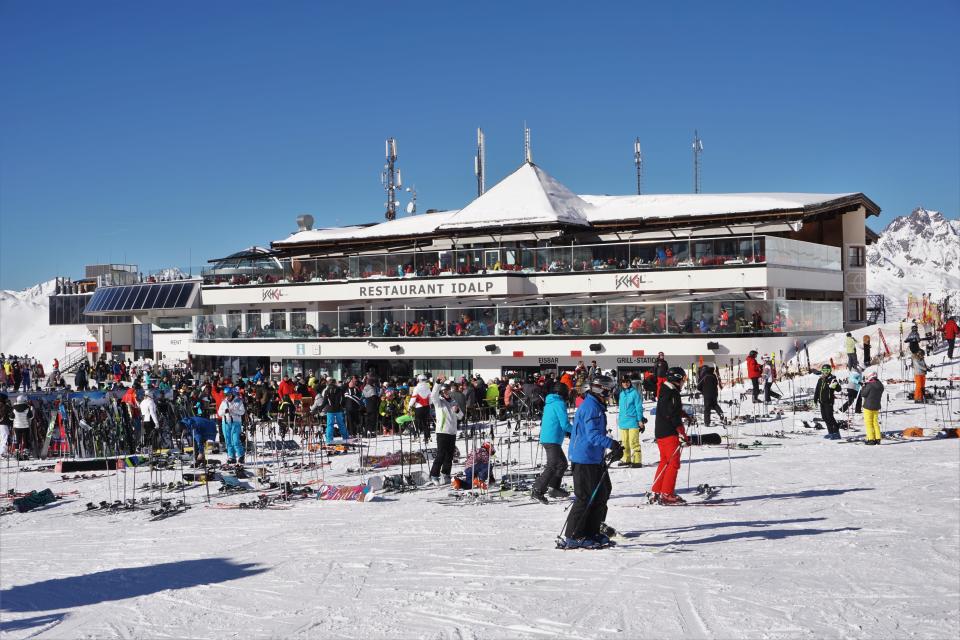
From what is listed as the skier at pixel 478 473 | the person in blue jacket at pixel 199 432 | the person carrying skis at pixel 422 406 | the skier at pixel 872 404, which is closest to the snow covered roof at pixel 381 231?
the person carrying skis at pixel 422 406

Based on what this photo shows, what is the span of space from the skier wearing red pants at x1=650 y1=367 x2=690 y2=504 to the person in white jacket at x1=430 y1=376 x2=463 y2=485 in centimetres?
364

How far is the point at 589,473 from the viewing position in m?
9.26

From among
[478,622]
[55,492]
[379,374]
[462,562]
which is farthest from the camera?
[379,374]

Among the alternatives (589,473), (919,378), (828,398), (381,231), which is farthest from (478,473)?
(381,231)

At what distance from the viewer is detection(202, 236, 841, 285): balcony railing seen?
35938mm

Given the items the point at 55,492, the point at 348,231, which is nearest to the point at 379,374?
the point at 348,231

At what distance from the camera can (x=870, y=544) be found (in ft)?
31.6

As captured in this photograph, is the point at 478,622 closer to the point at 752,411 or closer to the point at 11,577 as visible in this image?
the point at 11,577

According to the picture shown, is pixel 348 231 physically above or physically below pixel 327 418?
above

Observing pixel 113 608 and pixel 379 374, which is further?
pixel 379 374

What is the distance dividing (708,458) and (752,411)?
7598 mm

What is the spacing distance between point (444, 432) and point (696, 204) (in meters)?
30.5

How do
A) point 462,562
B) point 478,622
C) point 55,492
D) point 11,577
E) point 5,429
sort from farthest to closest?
1. point 5,429
2. point 55,492
3. point 11,577
4. point 462,562
5. point 478,622

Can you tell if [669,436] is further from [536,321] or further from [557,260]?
[557,260]
